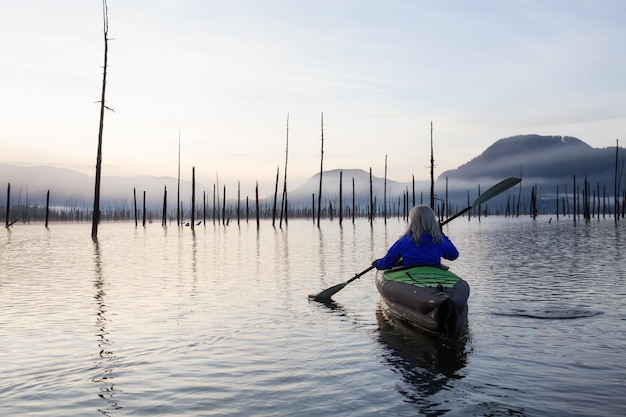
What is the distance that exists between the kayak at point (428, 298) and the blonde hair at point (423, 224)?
0.56m

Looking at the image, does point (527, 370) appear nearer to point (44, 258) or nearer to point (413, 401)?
point (413, 401)

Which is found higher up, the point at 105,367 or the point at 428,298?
the point at 428,298

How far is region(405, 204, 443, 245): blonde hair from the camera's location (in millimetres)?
10070

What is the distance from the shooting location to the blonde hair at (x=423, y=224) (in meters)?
10.1

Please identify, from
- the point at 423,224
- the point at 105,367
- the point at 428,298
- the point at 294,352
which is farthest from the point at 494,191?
the point at 105,367

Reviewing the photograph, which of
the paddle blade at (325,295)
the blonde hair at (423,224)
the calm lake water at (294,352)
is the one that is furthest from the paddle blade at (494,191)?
the blonde hair at (423,224)

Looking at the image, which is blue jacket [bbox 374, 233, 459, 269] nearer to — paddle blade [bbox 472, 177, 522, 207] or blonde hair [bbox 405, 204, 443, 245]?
blonde hair [bbox 405, 204, 443, 245]

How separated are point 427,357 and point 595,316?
14.5ft

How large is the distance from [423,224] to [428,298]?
1794 mm

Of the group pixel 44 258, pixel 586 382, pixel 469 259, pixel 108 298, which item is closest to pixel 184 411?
pixel 586 382

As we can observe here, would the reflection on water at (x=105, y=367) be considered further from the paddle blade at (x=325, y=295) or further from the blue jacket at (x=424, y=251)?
the blue jacket at (x=424, y=251)

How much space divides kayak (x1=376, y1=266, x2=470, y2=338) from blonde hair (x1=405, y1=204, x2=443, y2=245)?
565mm

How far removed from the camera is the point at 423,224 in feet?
33.2

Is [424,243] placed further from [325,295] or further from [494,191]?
[494,191]
